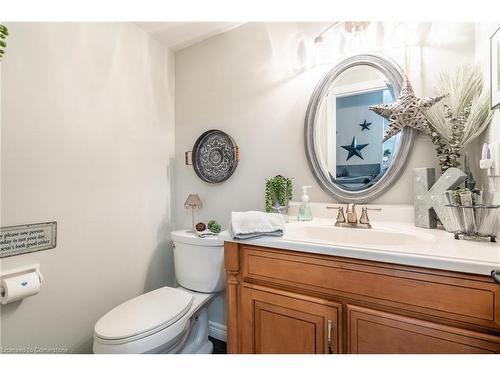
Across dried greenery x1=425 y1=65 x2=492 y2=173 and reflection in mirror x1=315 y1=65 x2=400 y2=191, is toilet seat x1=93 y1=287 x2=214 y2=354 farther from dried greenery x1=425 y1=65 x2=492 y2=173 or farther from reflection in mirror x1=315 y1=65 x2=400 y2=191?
dried greenery x1=425 y1=65 x2=492 y2=173

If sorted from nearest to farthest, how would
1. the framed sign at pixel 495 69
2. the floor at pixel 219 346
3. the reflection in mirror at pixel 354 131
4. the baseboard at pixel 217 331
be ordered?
the framed sign at pixel 495 69
the reflection in mirror at pixel 354 131
the floor at pixel 219 346
the baseboard at pixel 217 331

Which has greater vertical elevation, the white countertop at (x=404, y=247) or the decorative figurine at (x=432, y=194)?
the decorative figurine at (x=432, y=194)

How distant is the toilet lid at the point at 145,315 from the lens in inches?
40.4

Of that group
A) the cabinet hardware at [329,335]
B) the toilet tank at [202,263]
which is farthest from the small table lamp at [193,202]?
the cabinet hardware at [329,335]

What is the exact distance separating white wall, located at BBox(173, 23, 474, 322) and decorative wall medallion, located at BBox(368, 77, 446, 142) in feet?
0.23

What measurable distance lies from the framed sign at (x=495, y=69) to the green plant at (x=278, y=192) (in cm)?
89

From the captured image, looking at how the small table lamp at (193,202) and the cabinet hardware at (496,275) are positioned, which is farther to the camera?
the small table lamp at (193,202)

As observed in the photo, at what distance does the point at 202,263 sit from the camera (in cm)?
145

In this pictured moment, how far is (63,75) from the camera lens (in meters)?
1.24

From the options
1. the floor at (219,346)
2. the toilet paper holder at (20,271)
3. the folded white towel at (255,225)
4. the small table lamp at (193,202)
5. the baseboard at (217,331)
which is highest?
the small table lamp at (193,202)

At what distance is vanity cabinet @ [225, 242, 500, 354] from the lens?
25.7 inches

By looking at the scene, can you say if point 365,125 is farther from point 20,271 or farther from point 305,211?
point 20,271

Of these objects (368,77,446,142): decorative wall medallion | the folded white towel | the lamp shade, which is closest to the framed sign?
(368,77,446,142): decorative wall medallion

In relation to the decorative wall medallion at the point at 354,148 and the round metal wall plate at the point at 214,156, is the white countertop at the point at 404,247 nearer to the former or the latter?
the decorative wall medallion at the point at 354,148
